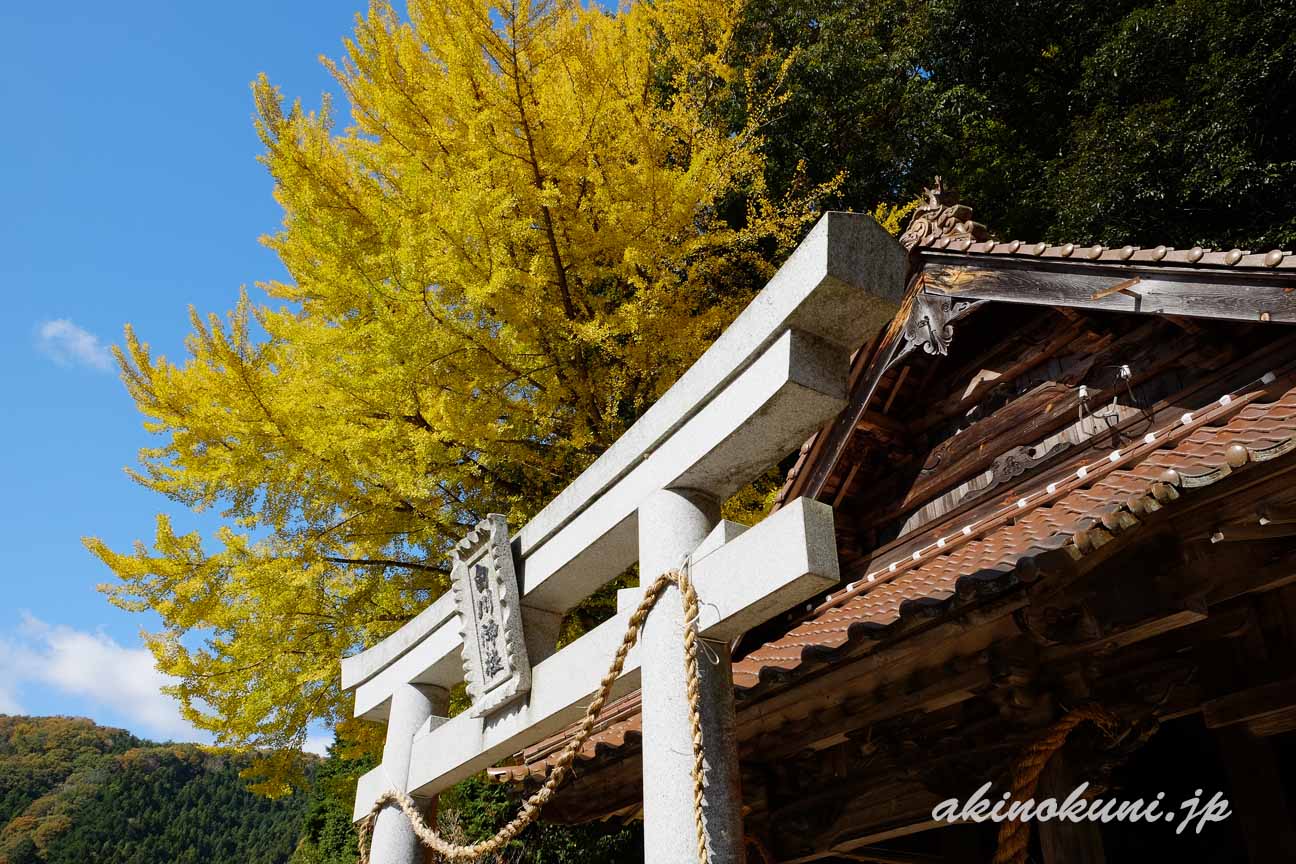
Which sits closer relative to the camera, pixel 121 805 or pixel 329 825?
pixel 329 825

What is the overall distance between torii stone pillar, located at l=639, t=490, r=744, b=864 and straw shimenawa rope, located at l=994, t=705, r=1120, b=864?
4.78 feet

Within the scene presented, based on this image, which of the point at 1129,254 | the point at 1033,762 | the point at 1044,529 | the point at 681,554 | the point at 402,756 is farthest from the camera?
the point at 402,756

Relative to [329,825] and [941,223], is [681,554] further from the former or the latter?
[329,825]

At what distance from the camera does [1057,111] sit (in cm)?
1331

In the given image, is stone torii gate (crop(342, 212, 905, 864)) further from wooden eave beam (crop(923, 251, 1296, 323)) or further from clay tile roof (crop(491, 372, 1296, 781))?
wooden eave beam (crop(923, 251, 1296, 323))

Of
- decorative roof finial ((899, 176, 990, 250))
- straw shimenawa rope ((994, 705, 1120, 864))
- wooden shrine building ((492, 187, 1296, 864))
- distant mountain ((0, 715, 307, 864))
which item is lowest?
straw shimenawa rope ((994, 705, 1120, 864))

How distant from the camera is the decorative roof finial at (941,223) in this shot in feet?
15.6

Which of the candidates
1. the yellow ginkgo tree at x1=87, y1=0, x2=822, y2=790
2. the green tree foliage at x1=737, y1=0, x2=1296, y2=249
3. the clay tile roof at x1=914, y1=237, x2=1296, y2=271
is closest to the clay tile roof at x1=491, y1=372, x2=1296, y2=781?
the clay tile roof at x1=914, y1=237, x2=1296, y2=271

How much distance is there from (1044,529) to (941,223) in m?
2.05

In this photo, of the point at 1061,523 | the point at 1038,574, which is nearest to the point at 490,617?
the point at 1038,574

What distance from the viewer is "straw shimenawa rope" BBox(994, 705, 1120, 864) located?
3.34 meters

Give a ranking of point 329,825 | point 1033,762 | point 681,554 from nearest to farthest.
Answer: point 681,554
point 1033,762
point 329,825

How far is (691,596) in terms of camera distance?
8.73ft

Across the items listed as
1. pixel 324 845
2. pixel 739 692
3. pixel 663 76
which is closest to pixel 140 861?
pixel 324 845
